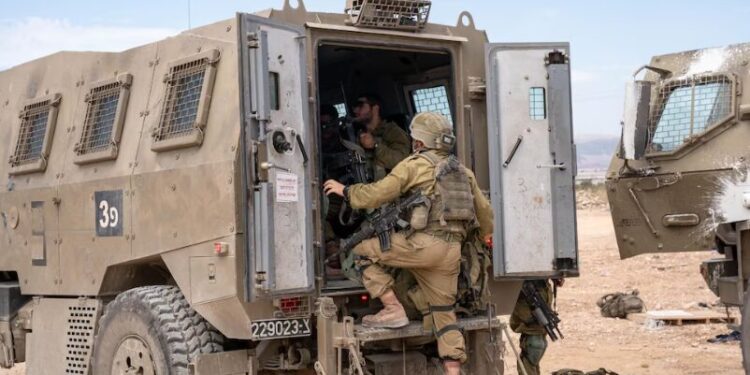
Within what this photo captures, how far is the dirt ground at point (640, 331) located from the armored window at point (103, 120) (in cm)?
415

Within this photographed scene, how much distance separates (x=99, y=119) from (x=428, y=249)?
8.80 ft

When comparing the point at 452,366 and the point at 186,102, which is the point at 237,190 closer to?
the point at 186,102

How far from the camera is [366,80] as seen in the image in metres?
9.02

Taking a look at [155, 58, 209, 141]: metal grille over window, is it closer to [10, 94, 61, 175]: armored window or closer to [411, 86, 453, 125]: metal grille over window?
[10, 94, 61, 175]: armored window

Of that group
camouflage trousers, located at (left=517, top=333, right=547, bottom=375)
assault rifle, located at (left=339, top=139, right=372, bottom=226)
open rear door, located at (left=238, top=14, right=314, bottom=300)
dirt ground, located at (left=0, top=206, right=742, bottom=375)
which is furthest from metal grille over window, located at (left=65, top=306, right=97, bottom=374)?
dirt ground, located at (left=0, top=206, right=742, bottom=375)

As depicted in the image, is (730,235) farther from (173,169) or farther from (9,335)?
(9,335)

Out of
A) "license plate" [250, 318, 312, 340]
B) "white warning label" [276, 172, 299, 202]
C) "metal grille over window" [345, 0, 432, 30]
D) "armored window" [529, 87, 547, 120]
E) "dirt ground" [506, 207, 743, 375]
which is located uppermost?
"metal grille over window" [345, 0, 432, 30]

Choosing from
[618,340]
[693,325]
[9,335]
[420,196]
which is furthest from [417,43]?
[693,325]

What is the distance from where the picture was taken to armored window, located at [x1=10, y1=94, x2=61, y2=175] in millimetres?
8375

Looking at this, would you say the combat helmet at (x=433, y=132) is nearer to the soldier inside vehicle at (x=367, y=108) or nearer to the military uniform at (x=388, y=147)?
the soldier inside vehicle at (x=367, y=108)

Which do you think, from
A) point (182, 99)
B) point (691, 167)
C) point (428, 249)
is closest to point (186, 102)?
point (182, 99)

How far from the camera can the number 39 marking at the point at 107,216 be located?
7.44 metres

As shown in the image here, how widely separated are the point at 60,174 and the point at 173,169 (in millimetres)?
1628

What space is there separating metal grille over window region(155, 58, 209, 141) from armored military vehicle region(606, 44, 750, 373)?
3503 millimetres
